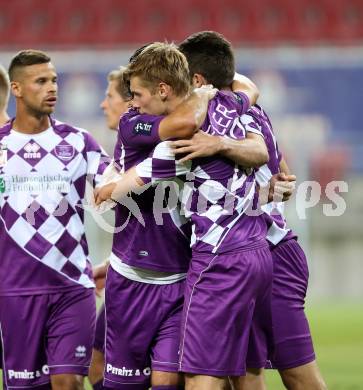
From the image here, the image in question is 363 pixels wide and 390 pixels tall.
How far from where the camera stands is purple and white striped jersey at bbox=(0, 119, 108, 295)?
17.7 ft

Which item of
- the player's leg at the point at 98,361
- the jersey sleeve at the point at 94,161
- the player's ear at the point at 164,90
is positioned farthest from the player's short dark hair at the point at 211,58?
the player's leg at the point at 98,361

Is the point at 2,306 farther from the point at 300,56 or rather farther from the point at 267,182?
the point at 300,56

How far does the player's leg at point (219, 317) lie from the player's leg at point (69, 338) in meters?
1.33

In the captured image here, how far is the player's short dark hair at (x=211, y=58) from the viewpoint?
15.1ft

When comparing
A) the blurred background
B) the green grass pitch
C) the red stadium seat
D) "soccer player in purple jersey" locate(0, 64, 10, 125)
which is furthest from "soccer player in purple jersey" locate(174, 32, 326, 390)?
the red stadium seat

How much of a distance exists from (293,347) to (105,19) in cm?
1328

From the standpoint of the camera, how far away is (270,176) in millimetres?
4875

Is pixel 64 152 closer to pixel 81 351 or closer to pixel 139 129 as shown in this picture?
pixel 81 351

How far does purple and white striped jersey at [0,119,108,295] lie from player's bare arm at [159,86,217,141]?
1.46 m

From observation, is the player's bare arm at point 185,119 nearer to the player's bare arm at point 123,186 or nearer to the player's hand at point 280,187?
the player's bare arm at point 123,186

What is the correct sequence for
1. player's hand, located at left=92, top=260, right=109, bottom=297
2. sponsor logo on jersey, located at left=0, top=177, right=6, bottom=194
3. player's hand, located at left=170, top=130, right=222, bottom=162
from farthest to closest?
1. player's hand, located at left=92, top=260, right=109, bottom=297
2. sponsor logo on jersey, located at left=0, top=177, right=6, bottom=194
3. player's hand, located at left=170, top=130, right=222, bottom=162

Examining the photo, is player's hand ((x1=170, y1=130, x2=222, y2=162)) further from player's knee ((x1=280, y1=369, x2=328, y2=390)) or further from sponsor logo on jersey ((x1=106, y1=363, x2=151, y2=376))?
player's knee ((x1=280, y1=369, x2=328, y2=390))

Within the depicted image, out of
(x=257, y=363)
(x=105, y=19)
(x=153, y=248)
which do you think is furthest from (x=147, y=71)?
(x=105, y=19)

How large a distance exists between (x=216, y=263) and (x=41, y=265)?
61.7 inches
